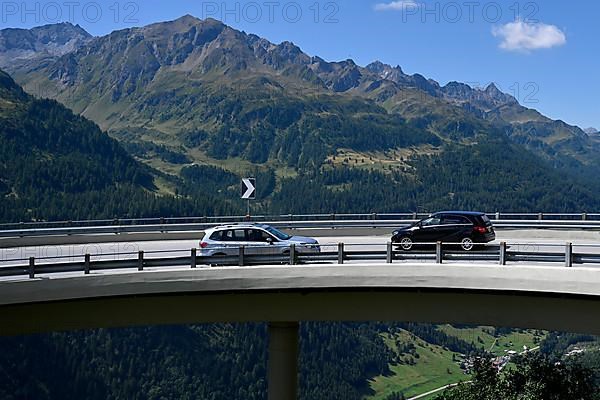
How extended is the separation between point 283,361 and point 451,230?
29.7ft

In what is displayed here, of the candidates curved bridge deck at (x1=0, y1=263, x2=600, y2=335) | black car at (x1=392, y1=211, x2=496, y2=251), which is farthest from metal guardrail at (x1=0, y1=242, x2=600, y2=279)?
black car at (x1=392, y1=211, x2=496, y2=251)

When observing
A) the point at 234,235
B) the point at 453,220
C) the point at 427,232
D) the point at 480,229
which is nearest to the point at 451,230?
the point at 453,220

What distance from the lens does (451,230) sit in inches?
1078

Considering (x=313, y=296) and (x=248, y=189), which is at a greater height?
(x=248, y=189)

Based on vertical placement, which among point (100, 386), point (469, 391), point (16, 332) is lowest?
point (100, 386)

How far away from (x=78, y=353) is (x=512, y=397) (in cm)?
16281

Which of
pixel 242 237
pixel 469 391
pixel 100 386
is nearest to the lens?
pixel 242 237

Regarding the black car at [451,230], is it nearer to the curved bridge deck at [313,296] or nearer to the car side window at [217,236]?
the curved bridge deck at [313,296]

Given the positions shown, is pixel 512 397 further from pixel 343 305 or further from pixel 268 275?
pixel 268 275

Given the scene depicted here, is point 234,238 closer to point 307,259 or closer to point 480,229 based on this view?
point 307,259

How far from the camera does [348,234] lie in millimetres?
38250

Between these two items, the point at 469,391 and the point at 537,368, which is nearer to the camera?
the point at 537,368

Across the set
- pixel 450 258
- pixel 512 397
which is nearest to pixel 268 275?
pixel 450 258

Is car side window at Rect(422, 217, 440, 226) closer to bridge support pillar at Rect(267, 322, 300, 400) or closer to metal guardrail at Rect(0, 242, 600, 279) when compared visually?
metal guardrail at Rect(0, 242, 600, 279)
